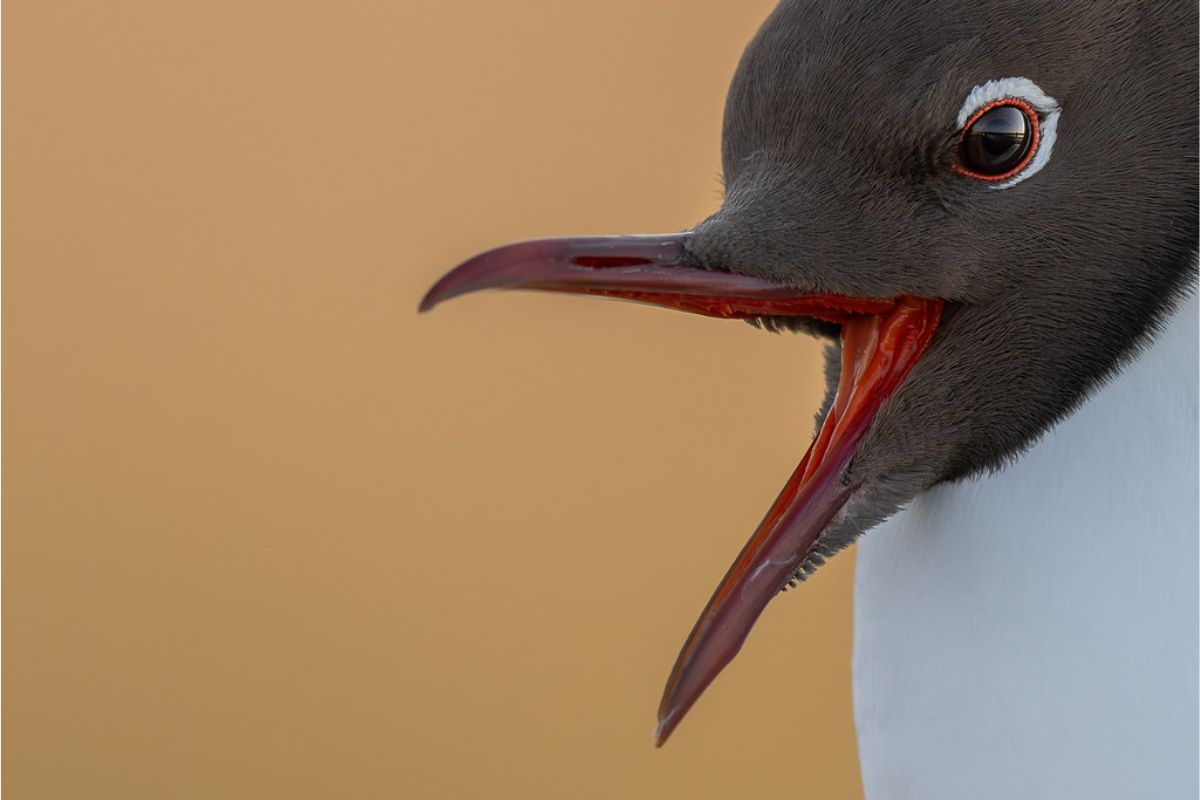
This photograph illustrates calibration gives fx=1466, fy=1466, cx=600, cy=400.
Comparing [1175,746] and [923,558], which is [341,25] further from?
[1175,746]

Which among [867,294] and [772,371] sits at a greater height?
[772,371]

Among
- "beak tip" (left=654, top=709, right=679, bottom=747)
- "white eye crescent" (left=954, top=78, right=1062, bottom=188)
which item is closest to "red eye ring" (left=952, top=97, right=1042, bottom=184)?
"white eye crescent" (left=954, top=78, right=1062, bottom=188)

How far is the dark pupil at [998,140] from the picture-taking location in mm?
457

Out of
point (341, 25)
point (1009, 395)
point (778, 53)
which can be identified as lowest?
point (1009, 395)

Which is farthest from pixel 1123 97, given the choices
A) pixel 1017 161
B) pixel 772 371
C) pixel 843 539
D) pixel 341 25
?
pixel 341 25

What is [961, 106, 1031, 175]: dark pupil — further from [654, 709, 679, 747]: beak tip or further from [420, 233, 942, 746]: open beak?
[654, 709, 679, 747]: beak tip

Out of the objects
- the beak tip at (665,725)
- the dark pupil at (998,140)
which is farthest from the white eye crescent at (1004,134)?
the beak tip at (665,725)

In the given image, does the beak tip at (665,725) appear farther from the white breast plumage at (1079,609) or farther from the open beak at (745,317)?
the white breast plumage at (1079,609)

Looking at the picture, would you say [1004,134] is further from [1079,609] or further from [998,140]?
[1079,609]

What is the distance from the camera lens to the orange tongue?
0.48 meters

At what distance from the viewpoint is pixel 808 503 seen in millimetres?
492

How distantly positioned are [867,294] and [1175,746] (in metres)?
0.18

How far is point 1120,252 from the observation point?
48 centimetres

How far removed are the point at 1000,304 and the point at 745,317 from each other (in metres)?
0.08
